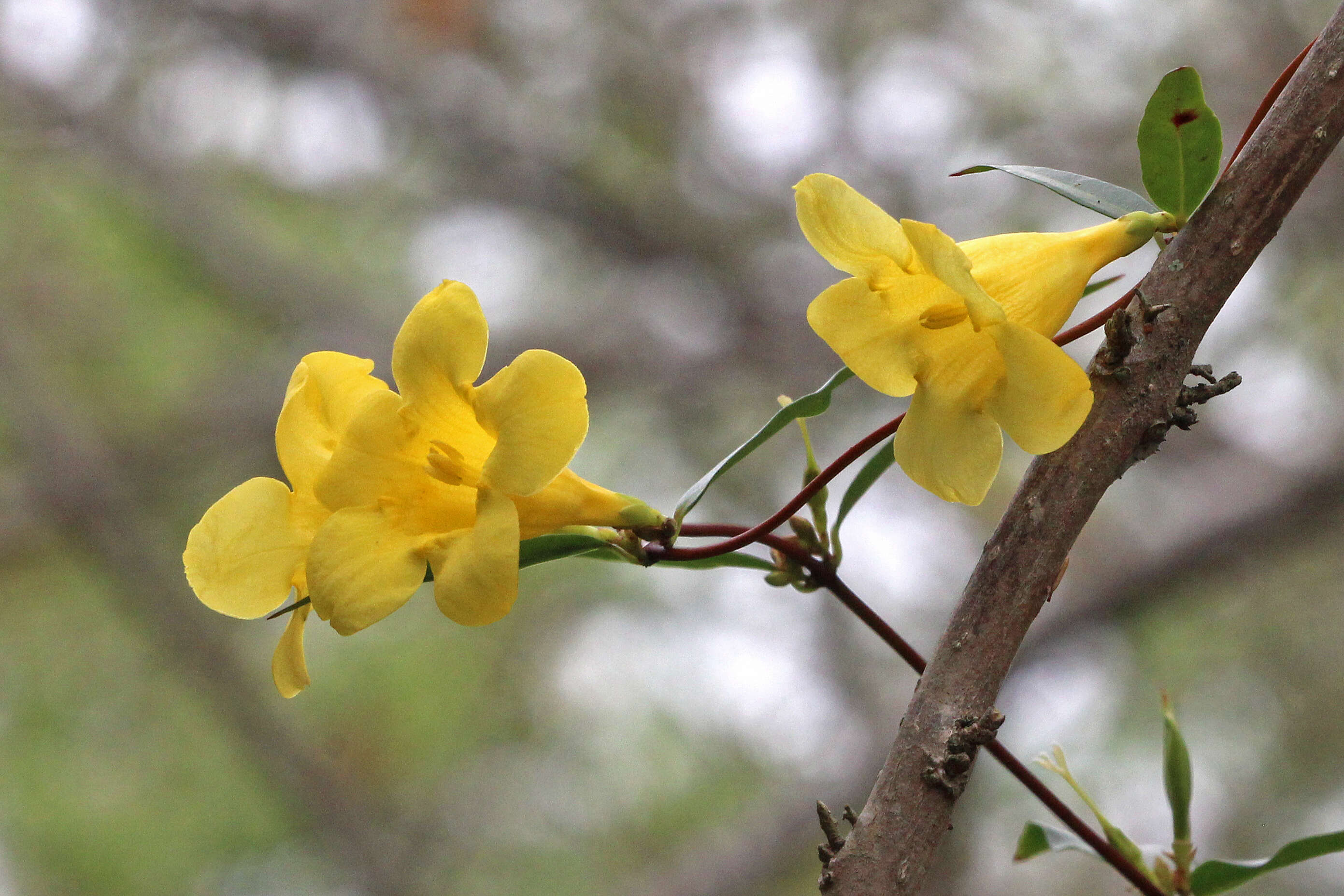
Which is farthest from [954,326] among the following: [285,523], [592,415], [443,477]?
[592,415]

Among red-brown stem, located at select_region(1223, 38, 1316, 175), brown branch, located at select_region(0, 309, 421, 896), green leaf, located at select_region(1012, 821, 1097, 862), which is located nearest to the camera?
red-brown stem, located at select_region(1223, 38, 1316, 175)

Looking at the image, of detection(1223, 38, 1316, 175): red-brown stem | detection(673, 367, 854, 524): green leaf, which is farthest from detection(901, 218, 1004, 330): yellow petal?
detection(1223, 38, 1316, 175): red-brown stem

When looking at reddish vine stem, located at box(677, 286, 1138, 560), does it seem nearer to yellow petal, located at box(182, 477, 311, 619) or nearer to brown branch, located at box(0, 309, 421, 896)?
yellow petal, located at box(182, 477, 311, 619)

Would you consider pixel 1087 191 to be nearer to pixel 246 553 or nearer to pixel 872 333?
pixel 872 333

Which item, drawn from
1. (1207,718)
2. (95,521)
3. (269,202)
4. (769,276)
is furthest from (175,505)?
(1207,718)

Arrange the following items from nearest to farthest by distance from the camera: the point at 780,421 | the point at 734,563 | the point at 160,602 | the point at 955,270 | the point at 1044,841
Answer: the point at 955,270
the point at 780,421
the point at 734,563
the point at 1044,841
the point at 160,602

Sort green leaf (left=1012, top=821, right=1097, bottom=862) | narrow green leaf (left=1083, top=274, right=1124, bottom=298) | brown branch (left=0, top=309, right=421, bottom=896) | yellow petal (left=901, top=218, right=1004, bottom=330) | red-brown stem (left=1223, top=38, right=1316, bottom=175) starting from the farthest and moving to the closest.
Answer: brown branch (left=0, top=309, right=421, bottom=896) < green leaf (left=1012, top=821, right=1097, bottom=862) < narrow green leaf (left=1083, top=274, right=1124, bottom=298) < red-brown stem (left=1223, top=38, right=1316, bottom=175) < yellow petal (left=901, top=218, right=1004, bottom=330)

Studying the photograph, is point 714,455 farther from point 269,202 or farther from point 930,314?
point 930,314
